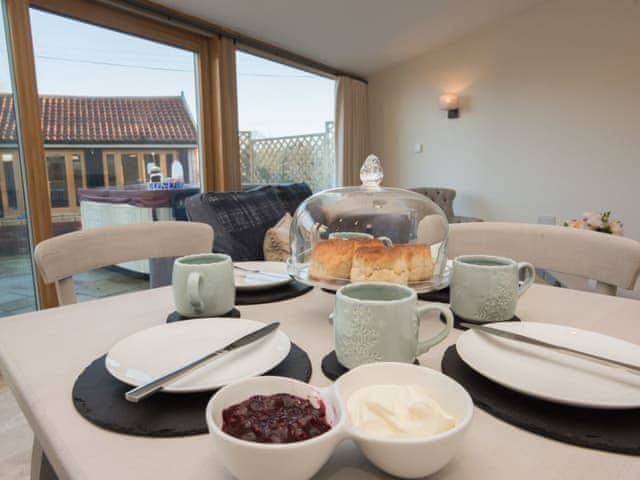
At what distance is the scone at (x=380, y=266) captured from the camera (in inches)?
30.1

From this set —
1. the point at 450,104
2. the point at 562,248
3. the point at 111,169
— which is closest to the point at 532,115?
the point at 450,104

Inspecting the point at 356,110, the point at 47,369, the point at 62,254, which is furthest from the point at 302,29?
the point at 47,369

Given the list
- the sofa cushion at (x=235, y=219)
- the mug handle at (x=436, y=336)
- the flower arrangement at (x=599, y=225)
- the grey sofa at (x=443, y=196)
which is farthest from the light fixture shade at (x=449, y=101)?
the mug handle at (x=436, y=336)

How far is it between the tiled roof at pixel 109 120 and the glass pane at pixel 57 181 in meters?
0.10

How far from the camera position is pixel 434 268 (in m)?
0.85

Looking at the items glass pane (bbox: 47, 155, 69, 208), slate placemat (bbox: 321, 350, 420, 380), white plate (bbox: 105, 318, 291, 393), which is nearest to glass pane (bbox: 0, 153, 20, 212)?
glass pane (bbox: 47, 155, 69, 208)

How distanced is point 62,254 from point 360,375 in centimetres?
93

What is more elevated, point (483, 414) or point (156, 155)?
point (156, 155)

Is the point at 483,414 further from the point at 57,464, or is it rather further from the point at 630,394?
the point at 57,464

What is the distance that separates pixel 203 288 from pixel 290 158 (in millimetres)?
3614

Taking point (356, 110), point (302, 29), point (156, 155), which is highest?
point (302, 29)

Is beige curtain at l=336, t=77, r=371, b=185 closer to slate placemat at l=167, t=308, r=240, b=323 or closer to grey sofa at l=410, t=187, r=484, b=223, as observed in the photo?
grey sofa at l=410, t=187, r=484, b=223

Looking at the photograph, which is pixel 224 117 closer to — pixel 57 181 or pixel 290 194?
pixel 290 194

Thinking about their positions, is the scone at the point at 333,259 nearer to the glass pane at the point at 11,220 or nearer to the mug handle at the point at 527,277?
the mug handle at the point at 527,277
